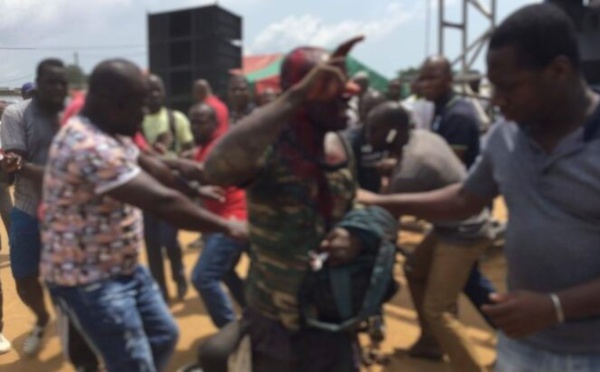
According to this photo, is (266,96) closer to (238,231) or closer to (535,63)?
(238,231)

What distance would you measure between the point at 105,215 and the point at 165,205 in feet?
0.87

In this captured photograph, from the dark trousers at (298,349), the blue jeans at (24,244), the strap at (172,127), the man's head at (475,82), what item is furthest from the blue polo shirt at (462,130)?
the man's head at (475,82)

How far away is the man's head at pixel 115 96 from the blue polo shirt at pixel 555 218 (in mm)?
1491

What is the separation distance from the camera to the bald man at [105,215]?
235cm

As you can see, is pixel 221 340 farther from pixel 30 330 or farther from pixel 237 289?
pixel 30 330

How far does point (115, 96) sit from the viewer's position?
2510 millimetres

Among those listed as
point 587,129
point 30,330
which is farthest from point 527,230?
point 30,330

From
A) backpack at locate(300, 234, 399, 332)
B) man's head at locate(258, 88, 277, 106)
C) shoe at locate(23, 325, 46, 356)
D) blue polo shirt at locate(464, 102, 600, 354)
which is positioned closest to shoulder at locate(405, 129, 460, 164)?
backpack at locate(300, 234, 399, 332)

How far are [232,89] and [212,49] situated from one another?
2918mm

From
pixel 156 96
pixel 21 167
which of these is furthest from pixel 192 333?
pixel 156 96

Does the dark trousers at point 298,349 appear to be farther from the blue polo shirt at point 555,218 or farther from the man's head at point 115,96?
the man's head at point 115,96

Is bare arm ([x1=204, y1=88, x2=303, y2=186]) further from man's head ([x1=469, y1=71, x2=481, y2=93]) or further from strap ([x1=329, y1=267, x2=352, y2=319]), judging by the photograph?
man's head ([x1=469, y1=71, x2=481, y2=93])

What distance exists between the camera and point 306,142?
1.99 m

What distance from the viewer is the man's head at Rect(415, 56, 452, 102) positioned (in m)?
4.22
